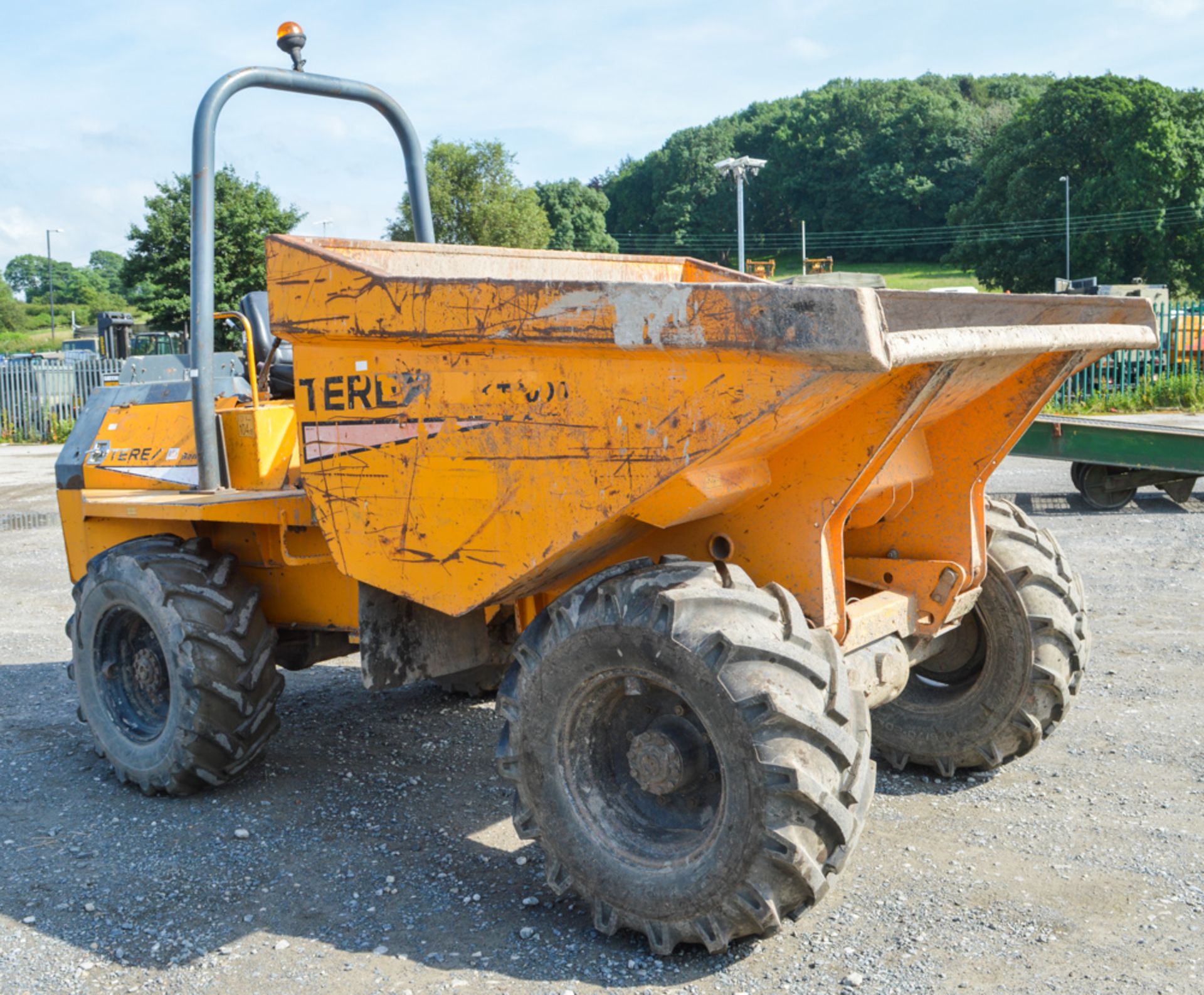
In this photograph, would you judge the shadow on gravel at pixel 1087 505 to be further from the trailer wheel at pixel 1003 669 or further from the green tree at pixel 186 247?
the green tree at pixel 186 247

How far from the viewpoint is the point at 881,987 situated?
9.68 feet

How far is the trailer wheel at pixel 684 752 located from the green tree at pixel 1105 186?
51728 millimetres

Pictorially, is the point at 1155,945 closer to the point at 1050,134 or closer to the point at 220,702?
the point at 220,702

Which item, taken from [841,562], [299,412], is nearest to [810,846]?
[841,562]

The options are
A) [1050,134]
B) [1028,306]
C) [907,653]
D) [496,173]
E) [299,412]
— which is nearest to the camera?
[299,412]

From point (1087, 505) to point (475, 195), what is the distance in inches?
1364

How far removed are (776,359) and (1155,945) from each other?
196 cm

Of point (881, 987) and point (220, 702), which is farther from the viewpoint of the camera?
point (220, 702)

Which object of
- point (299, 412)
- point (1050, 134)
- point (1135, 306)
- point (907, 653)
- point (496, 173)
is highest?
point (1050, 134)

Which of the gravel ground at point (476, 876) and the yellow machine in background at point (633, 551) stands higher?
the yellow machine in background at point (633, 551)

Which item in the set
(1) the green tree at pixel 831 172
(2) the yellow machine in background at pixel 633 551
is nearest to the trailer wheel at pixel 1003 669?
(2) the yellow machine in background at pixel 633 551

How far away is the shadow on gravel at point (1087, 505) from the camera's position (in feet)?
34.7

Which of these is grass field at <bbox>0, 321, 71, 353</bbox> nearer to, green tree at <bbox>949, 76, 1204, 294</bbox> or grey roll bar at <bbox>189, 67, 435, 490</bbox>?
green tree at <bbox>949, 76, 1204, 294</bbox>

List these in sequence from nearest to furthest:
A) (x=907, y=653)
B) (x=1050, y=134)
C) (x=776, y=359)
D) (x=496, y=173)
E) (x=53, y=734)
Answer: (x=776, y=359), (x=907, y=653), (x=53, y=734), (x=496, y=173), (x=1050, y=134)
